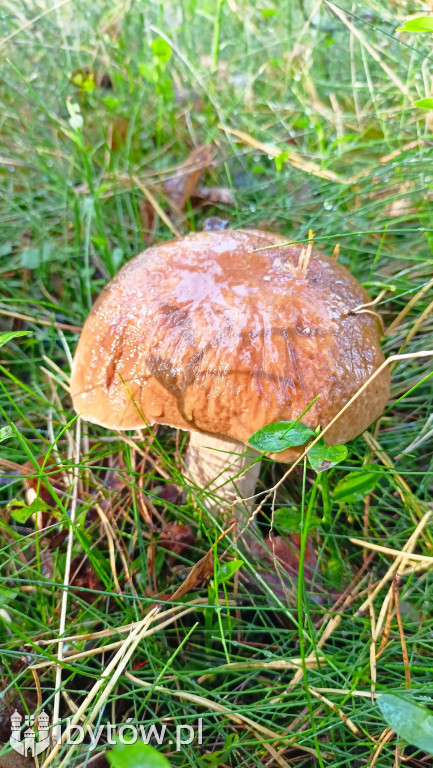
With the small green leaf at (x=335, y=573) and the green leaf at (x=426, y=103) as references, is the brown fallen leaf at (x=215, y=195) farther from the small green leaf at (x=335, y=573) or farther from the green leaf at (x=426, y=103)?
the small green leaf at (x=335, y=573)

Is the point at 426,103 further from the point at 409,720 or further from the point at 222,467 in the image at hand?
the point at 409,720

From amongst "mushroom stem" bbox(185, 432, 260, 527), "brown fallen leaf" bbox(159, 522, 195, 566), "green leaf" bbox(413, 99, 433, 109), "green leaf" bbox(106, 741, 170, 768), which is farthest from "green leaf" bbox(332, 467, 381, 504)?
"green leaf" bbox(413, 99, 433, 109)

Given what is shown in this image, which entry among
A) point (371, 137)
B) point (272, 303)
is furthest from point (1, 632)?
point (371, 137)

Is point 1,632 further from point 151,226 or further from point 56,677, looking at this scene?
point 151,226

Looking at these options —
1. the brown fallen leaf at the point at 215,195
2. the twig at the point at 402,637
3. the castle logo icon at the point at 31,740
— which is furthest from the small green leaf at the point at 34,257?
the twig at the point at 402,637

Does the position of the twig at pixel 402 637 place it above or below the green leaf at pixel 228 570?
below

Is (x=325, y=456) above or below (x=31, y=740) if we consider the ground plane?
above

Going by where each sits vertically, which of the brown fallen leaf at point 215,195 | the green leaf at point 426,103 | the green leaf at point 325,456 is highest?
the green leaf at point 426,103

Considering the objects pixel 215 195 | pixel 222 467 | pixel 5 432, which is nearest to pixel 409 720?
pixel 222 467
